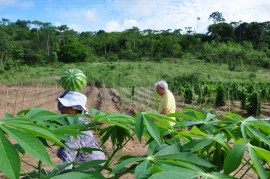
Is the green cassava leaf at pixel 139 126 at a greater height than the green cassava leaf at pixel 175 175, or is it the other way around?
the green cassava leaf at pixel 139 126

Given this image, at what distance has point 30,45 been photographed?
163 feet

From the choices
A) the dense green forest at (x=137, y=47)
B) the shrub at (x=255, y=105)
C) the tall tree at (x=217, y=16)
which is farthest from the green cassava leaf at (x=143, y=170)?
the tall tree at (x=217, y=16)

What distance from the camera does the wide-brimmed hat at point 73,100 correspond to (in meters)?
2.33

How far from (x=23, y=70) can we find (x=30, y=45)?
56.9 feet

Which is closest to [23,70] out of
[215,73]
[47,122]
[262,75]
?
[215,73]

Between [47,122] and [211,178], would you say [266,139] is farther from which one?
[47,122]

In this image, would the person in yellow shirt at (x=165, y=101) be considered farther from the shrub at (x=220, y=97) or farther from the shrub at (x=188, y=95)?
the shrub at (x=188, y=95)

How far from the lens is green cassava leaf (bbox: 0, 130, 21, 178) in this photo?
0.66m

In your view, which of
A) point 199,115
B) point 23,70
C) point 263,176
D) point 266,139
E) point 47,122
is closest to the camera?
point 263,176

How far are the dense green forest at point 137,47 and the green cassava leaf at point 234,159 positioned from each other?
31.8 metres

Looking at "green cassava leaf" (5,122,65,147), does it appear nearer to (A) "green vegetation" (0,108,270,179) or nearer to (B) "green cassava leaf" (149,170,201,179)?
(A) "green vegetation" (0,108,270,179)

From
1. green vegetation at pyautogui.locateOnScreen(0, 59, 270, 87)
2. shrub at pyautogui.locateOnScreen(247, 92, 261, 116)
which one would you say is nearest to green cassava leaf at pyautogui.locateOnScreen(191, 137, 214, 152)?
shrub at pyautogui.locateOnScreen(247, 92, 261, 116)

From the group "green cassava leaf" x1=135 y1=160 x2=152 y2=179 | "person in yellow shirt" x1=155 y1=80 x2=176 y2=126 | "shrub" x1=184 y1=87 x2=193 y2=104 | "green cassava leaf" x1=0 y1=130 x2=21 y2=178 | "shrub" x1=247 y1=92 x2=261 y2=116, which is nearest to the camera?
"green cassava leaf" x1=0 y1=130 x2=21 y2=178

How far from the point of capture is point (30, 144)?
0.73 m
